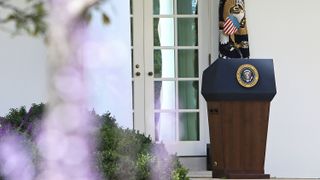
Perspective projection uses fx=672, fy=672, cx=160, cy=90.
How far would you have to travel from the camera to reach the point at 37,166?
10.5 ft

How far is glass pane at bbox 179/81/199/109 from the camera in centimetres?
755

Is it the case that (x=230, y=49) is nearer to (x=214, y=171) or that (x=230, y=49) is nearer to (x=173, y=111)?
(x=173, y=111)

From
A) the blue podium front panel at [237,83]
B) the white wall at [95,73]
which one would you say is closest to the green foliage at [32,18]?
the white wall at [95,73]

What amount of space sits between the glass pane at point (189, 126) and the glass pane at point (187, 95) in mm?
101

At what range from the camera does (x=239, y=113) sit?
18.8 feet

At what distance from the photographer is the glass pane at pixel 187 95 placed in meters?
7.55

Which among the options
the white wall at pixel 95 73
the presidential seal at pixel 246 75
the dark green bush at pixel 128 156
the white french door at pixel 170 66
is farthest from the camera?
the white french door at pixel 170 66

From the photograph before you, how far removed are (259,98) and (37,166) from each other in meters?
2.88

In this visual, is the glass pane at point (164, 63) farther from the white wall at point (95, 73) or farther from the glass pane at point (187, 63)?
the white wall at point (95, 73)

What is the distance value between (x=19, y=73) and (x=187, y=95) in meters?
2.29

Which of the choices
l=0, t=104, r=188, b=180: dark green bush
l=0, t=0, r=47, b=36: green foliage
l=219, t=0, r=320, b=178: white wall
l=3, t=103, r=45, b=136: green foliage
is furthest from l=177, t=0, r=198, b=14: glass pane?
l=0, t=0, r=47, b=36: green foliage

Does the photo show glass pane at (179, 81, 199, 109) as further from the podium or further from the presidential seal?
the presidential seal

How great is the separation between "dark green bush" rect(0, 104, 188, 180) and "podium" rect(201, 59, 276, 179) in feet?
4.09

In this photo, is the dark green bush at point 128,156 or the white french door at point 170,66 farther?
the white french door at point 170,66
